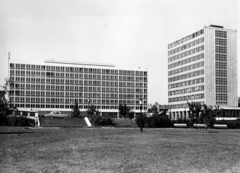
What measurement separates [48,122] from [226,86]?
6874 cm

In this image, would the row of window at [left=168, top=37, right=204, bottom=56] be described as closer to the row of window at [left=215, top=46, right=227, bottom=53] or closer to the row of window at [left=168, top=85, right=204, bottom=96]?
the row of window at [left=215, top=46, right=227, bottom=53]

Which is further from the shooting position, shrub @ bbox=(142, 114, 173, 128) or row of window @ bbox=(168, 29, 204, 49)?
row of window @ bbox=(168, 29, 204, 49)

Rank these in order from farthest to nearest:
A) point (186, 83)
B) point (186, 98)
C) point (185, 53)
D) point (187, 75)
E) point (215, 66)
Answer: point (186, 83)
point (186, 98)
point (187, 75)
point (185, 53)
point (215, 66)

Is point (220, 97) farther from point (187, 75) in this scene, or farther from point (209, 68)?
point (187, 75)

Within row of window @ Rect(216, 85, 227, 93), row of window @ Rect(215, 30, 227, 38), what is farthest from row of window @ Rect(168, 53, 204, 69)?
row of window @ Rect(216, 85, 227, 93)

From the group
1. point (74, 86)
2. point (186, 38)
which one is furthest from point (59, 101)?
point (186, 38)

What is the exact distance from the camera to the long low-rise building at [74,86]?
4579 inches

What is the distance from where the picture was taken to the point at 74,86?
402 ft

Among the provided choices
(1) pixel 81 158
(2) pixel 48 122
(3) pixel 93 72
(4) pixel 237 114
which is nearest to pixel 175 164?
(1) pixel 81 158

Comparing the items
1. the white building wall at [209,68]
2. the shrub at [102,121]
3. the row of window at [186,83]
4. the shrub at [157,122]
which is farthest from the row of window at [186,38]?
the shrub at [102,121]

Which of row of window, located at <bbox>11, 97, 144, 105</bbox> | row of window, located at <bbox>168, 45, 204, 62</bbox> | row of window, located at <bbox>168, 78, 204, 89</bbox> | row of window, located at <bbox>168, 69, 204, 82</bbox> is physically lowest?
→ row of window, located at <bbox>11, 97, 144, 105</bbox>

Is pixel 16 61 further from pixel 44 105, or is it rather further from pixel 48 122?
pixel 48 122

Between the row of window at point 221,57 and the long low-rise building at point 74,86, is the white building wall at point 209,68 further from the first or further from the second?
A: the long low-rise building at point 74,86

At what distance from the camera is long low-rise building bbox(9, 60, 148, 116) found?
116 metres
